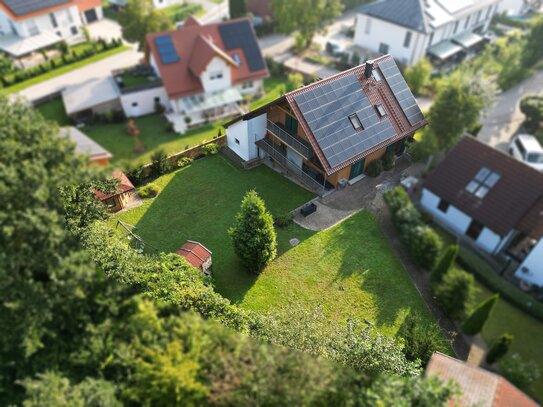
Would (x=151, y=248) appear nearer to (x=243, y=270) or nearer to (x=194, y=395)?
(x=243, y=270)

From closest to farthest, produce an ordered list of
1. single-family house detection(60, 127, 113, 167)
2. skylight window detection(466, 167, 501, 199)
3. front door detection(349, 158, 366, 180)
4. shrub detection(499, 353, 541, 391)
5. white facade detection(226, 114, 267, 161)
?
1. single-family house detection(60, 127, 113, 167)
2. shrub detection(499, 353, 541, 391)
3. front door detection(349, 158, 366, 180)
4. skylight window detection(466, 167, 501, 199)
5. white facade detection(226, 114, 267, 161)

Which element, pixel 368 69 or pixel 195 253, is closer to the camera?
pixel 195 253

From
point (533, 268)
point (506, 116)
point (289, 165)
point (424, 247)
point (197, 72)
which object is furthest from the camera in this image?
point (506, 116)

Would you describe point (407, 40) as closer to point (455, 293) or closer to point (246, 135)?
point (246, 135)

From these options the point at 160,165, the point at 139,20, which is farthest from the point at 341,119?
the point at 139,20

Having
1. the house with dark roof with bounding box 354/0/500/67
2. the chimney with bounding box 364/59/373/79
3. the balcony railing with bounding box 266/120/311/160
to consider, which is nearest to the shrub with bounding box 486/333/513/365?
the balcony railing with bounding box 266/120/311/160

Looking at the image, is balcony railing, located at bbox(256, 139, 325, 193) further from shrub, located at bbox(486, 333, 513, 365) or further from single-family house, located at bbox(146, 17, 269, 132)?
single-family house, located at bbox(146, 17, 269, 132)

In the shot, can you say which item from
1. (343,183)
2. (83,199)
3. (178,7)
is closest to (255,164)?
(343,183)
